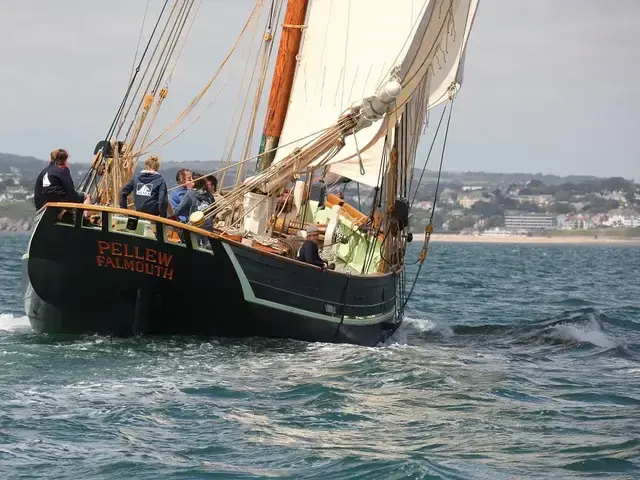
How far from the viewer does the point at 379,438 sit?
11.8 metres

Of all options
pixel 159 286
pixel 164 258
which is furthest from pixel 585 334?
pixel 164 258

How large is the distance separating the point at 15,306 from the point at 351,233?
22.9ft

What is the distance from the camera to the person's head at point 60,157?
17.5 metres

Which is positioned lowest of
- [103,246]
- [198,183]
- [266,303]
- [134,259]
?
[266,303]

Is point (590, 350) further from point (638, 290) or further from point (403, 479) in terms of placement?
point (638, 290)

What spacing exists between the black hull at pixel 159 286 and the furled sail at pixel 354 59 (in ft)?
11.5

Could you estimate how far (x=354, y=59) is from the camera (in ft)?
69.8

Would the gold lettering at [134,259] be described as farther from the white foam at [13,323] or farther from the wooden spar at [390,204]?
the wooden spar at [390,204]

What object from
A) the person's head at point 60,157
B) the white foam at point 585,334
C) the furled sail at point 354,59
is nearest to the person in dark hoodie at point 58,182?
the person's head at point 60,157

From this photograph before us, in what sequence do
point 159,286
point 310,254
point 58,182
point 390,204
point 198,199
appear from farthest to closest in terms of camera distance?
point 390,204
point 198,199
point 310,254
point 58,182
point 159,286

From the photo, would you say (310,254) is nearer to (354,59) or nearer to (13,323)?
(354,59)

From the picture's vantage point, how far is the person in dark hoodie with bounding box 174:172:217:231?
18312 millimetres

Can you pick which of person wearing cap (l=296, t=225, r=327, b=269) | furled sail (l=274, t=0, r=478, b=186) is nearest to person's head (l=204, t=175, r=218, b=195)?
person wearing cap (l=296, t=225, r=327, b=269)

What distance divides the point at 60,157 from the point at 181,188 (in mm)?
1902
